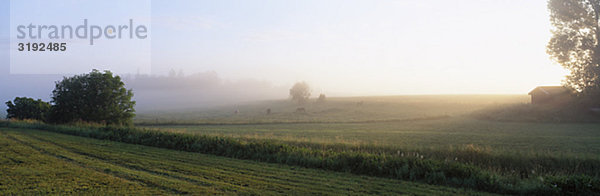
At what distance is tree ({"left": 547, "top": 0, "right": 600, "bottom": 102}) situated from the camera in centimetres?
3969

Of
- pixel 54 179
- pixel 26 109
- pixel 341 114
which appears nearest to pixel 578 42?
pixel 341 114

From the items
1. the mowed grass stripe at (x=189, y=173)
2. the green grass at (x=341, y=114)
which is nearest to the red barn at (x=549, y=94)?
the green grass at (x=341, y=114)

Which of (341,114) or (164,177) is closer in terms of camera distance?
(164,177)

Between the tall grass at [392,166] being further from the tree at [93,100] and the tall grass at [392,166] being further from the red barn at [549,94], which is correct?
the red barn at [549,94]

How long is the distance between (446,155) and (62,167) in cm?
1412

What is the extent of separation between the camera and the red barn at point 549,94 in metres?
45.7

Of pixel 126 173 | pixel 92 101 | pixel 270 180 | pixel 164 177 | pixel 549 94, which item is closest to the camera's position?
pixel 164 177

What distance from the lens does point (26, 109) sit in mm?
37781

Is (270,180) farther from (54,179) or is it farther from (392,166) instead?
(54,179)

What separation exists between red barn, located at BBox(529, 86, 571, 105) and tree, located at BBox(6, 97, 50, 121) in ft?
210

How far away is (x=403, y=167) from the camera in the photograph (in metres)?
10.6

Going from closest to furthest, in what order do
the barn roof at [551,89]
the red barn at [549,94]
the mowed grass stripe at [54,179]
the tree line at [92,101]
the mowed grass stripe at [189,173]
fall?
the mowed grass stripe at [54,179]
the mowed grass stripe at [189,173]
the tree line at [92,101]
the red barn at [549,94]
the barn roof at [551,89]

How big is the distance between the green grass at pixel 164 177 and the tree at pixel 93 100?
2063 cm

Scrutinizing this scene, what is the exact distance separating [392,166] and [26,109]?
4294 cm
